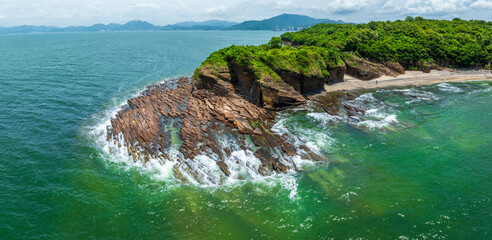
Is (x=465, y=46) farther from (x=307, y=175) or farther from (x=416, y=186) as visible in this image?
(x=307, y=175)

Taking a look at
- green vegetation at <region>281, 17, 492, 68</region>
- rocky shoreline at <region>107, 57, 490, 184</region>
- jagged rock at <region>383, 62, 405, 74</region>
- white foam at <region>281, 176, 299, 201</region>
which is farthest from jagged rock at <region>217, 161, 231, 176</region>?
jagged rock at <region>383, 62, 405, 74</region>

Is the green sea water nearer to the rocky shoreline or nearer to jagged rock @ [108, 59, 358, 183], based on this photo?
the rocky shoreline

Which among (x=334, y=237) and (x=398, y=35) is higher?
(x=398, y=35)

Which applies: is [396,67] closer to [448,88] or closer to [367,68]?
[367,68]


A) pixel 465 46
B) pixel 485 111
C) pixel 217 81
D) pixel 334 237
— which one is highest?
pixel 465 46

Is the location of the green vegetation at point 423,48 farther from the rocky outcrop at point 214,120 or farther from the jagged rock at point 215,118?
the jagged rock at point 215,118

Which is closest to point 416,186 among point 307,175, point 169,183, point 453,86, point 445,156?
point 445,156

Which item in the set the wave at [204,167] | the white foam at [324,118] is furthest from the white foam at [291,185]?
the white foam at [324,118]
